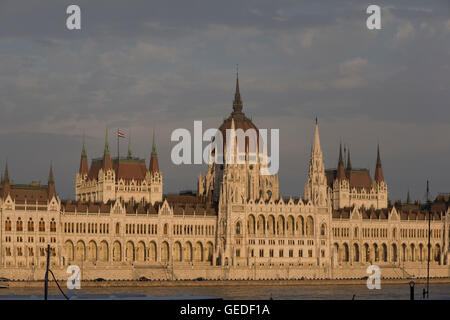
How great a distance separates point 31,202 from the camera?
135 m

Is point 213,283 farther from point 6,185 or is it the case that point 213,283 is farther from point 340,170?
point 340,170

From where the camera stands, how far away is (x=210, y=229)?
481 ft

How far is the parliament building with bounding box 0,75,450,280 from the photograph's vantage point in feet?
440

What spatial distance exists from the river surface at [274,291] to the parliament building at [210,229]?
29.8 feet

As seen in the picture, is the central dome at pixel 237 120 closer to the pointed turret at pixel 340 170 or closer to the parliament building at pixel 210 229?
the parliament building at pixel 210 229

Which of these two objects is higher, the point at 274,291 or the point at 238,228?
the point at 238,228

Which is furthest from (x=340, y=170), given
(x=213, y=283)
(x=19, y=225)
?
(x=19, y=225)

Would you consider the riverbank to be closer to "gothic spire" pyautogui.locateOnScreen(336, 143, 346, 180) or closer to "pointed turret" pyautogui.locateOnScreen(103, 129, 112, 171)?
"pointed turret" pyautogui.locateOnScreen(103, 129, 112, 171)

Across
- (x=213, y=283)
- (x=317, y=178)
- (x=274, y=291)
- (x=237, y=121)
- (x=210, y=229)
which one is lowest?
(x=274, y=291)

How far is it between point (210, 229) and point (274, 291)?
26.2 metres

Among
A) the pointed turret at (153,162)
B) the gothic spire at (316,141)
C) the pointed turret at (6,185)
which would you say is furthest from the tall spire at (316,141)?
the pointed turret at (6,185)
